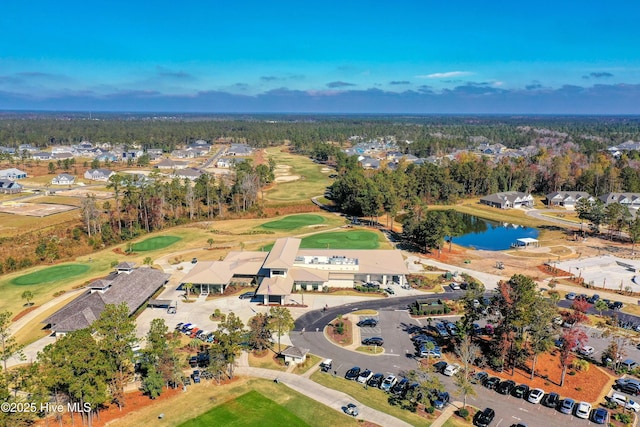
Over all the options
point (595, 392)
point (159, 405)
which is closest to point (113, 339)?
point (159, 405)

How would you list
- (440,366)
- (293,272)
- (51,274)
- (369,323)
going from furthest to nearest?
(51,274)
(293,272)
(369,323)
(440,366)

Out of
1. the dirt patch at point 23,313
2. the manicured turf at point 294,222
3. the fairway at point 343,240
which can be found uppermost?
the manicured turf at point 294,222

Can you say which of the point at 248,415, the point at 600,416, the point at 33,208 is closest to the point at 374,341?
the point at 248,415

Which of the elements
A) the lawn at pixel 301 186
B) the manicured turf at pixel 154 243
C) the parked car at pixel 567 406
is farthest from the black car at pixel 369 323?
the lawn at pixel 301 186

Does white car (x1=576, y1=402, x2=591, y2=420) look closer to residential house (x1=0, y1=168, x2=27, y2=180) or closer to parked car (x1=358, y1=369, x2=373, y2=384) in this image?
parked car (x1=358, y1=369, x2=373, y2=384)

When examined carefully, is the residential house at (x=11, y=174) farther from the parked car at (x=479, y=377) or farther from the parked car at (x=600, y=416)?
the parked car at (x=600, y=416)

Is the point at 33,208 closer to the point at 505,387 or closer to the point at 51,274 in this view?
the point at 51,274
